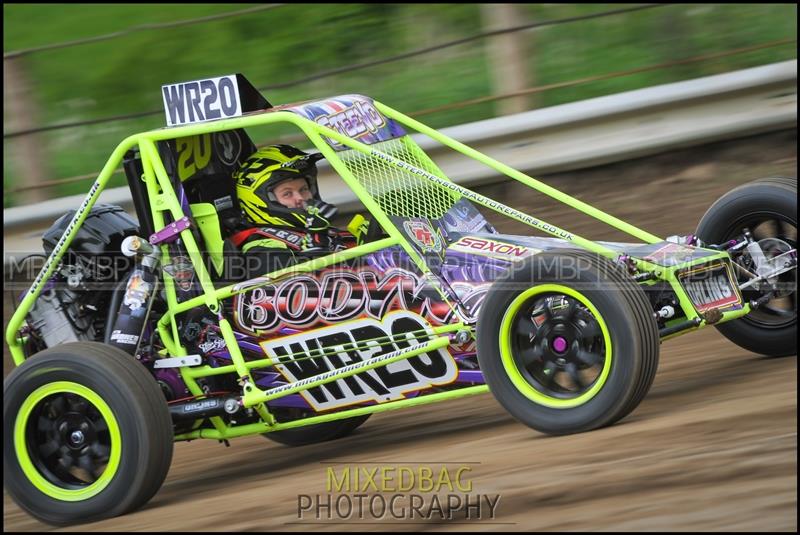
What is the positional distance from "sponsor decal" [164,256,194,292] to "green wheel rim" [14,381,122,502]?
64 cm

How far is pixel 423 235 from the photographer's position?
208 inches

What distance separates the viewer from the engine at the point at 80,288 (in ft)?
18.7

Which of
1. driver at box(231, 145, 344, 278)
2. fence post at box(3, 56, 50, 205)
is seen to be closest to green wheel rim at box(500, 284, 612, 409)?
driver at box(231, 145, 344, 278)

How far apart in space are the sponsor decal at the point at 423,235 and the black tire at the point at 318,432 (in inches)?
49.9

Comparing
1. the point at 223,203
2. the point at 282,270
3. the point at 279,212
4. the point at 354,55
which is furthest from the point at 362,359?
the point at 354,55

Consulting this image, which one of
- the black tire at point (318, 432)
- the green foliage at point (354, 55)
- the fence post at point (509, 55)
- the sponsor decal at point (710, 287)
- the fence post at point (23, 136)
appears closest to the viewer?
the sponsor decal at point (710, 287)

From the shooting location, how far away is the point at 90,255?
572cm

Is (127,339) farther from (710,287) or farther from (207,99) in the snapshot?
(710,287)

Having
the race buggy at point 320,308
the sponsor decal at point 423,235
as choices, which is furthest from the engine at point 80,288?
the sponsor decal at point 423,235

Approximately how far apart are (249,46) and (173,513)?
A: 6.52 m

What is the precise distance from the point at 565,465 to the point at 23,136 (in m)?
5.90

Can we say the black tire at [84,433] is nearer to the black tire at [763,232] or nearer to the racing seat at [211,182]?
the racing seat at [211,182]
